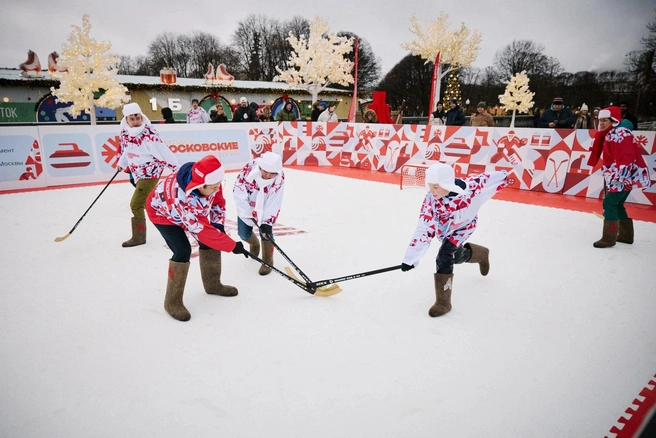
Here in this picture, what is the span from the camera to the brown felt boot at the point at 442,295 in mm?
3223

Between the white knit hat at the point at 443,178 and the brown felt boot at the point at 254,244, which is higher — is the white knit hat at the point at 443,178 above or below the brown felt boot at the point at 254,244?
above

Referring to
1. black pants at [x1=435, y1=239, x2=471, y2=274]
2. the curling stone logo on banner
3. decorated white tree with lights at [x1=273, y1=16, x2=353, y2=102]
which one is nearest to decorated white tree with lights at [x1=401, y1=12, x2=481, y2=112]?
decorated white tree with lights at [x1=273, y1=16, x2=353, y2=102]

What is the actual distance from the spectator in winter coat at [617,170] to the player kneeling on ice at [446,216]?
2637 mm

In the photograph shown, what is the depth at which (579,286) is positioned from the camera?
3.86 metres

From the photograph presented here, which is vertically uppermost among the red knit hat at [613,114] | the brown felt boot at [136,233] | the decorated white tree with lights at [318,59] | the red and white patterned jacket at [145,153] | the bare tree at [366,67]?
the bare tree at [366,67]

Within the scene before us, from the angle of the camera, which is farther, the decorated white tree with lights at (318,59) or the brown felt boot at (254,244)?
the decorated white tree with lights at (318,59)

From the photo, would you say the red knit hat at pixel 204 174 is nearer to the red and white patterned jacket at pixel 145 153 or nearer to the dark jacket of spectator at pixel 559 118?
the red and white patterned jacket at pixel 145 153

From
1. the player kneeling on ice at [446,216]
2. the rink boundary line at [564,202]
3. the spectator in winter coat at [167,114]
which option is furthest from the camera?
the spectator in winter coat at [167,114]

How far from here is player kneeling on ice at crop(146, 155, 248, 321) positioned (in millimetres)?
2736

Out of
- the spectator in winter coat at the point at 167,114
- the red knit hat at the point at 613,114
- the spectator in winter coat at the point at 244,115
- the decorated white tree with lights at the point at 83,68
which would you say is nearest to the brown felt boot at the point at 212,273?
the red knit hat at the point at 613,114

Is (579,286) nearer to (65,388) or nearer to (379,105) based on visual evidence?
(65,388)

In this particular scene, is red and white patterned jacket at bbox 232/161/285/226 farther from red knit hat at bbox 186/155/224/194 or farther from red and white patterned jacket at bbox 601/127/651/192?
red and white patterned jacket at bbox 601/127/651/192

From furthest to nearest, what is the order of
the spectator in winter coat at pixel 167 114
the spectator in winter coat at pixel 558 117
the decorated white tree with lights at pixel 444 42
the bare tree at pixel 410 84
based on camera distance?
the bare tree at pixel 410 84, the decorated white tree with lights at pixel 444 42, the spectator in winter coat at pixel 167 114, the spectator in winter coat at pixel 558 117

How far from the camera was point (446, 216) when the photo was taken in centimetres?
309
